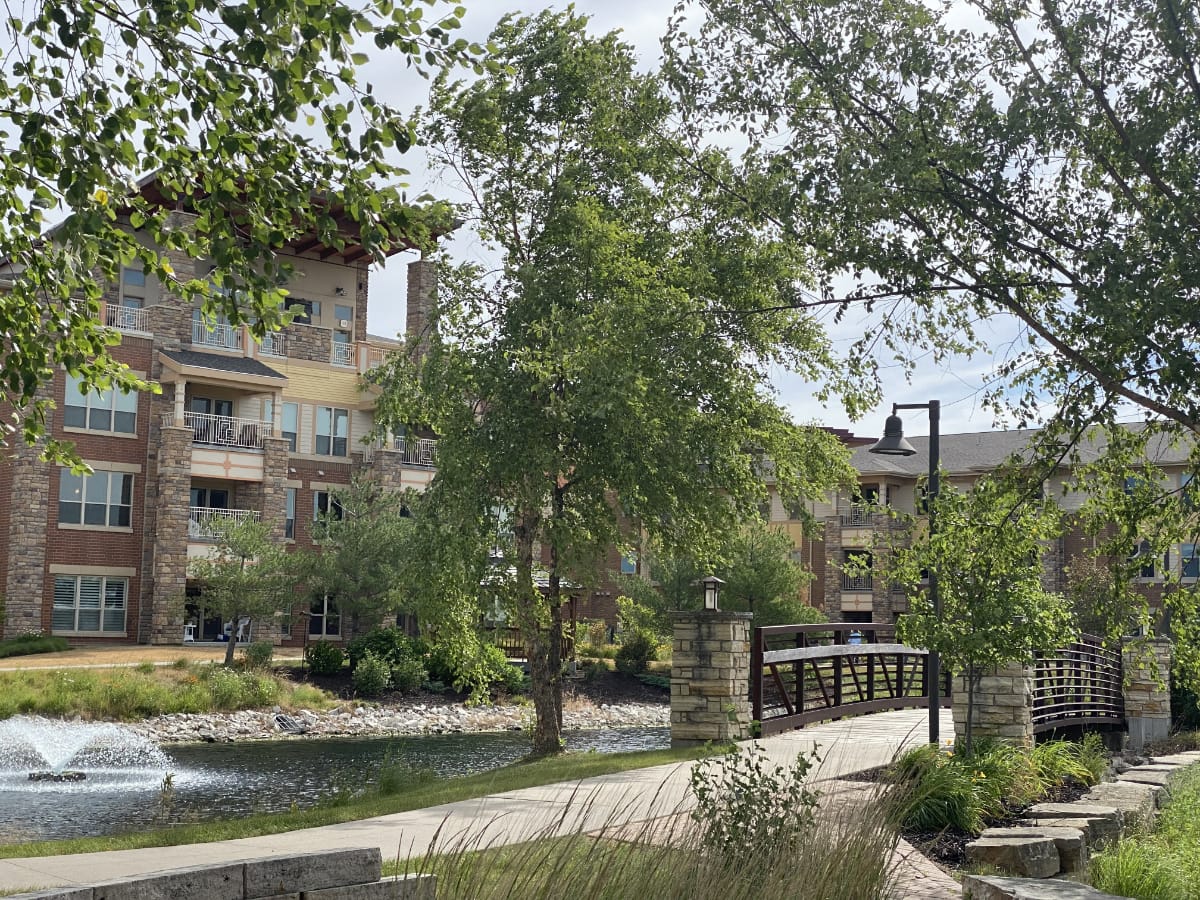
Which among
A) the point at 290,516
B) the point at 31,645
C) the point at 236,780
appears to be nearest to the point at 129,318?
the point at 290,516

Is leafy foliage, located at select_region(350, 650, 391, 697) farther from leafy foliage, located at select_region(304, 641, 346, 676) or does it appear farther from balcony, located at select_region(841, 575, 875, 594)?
balcony, located at select_region(841, 575, 875, 594)

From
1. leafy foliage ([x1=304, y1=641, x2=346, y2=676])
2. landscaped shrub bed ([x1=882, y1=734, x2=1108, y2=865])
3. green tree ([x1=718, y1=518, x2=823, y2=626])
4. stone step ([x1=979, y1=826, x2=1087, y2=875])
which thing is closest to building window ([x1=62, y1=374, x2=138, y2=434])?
leafy foliage ([x1=304, y1=641, x2=346, y2=676])

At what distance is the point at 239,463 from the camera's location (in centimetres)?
4016

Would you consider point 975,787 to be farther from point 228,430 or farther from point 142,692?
point 228,430

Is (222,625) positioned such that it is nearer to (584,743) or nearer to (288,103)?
(584,743)

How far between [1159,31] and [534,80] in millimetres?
10046

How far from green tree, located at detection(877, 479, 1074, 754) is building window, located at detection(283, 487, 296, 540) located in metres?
32.0

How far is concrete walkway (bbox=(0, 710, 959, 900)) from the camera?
7.45 metres

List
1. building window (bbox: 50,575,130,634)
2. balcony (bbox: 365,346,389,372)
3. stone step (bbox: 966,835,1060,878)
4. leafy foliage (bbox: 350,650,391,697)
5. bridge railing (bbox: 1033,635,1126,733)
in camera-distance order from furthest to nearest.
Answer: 1. balcony (bbox: 365,346,389,372)
2. building window (bbox: 50,575,130,634)
3. leafy foliage (bbox: 350,650,391,697)
4. bridge railing (bbox: 1033,635,1126,733)
5. stone step (bbox: 966,835,1060,878)

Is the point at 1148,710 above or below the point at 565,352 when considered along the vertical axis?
below

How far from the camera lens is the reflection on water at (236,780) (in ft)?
54.2

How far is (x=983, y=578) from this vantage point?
11.5m

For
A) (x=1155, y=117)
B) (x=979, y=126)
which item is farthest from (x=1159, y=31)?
(x=979, y=126)

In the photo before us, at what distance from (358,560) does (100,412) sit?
29.7ft
